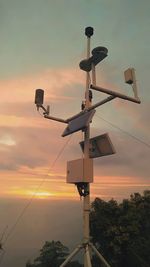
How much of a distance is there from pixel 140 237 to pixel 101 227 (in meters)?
3.94

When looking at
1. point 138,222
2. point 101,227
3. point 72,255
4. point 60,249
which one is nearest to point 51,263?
point 60,249

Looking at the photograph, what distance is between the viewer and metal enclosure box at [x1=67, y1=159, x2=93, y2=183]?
8.17 metres

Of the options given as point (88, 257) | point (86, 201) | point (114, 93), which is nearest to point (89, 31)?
point (114, 93)

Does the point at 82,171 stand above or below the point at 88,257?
above

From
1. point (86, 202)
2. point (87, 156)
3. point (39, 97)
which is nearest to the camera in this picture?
point (86, 202)

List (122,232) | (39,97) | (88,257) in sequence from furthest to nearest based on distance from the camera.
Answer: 1. (122,232)
2. (39,97)
3. (88,257)

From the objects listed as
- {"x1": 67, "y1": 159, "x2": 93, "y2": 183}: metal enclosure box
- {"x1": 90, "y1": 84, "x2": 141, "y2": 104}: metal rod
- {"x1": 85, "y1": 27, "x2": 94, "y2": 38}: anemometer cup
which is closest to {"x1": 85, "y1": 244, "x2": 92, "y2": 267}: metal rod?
{"x1": 67, "y1": 159, "x2": 93, "y2": 183}: metal enclosure box

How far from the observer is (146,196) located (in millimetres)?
35438

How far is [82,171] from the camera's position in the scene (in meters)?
8.20

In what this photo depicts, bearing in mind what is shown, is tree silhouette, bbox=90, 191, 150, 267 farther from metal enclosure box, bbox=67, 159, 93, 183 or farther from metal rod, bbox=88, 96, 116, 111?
metal rod, bbox=88, 96, 116, 111

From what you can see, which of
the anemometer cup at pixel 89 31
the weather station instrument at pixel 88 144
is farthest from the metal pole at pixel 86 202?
the anemometer cup at pixel 89 31

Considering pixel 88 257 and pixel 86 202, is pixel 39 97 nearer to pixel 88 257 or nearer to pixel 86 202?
pixel 86 202

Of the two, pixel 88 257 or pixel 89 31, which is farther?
pixel 89 31

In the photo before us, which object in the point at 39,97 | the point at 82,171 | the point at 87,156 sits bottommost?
the point at 82,171
